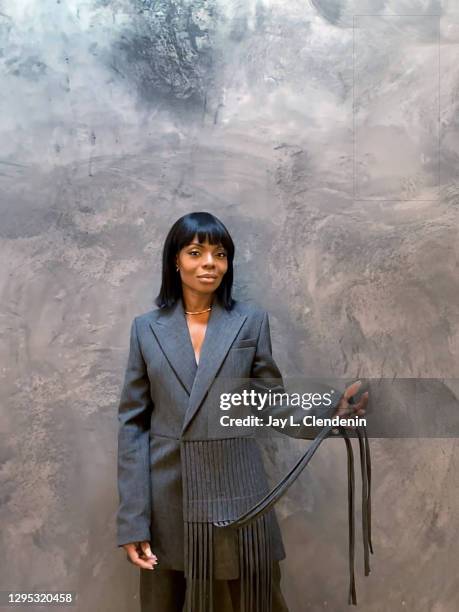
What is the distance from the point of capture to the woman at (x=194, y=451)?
105 cm

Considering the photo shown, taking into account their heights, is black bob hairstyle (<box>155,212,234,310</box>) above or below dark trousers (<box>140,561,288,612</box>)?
above

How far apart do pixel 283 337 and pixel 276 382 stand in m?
0.23

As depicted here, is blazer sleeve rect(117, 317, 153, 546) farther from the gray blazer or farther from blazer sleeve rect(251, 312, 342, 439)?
blazer sleeve rect(251, 312, 342, 439)

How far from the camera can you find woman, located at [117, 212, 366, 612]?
105 cm

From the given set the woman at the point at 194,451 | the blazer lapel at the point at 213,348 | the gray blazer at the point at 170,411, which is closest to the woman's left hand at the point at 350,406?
the woman at the point at 194,451

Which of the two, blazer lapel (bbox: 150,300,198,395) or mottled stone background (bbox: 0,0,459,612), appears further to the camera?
mottled stone background (bbox: 0,0,459,612)

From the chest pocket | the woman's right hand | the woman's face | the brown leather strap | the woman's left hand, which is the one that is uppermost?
the woman's face

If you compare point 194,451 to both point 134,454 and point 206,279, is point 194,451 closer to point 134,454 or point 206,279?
point 134,454

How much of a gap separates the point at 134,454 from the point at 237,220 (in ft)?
1.94

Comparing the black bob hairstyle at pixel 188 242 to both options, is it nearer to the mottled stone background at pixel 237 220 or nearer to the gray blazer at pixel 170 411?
the gray blazer at pixel 170 411

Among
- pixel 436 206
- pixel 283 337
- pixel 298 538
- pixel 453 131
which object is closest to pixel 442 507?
pixel 298 538

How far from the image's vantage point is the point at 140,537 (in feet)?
3.52

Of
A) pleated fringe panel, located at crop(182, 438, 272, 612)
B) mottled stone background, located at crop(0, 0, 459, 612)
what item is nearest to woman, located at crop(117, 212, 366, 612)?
pleated fringe panel, located at crop(182, 438, 272, 612)

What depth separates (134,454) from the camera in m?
1.12
